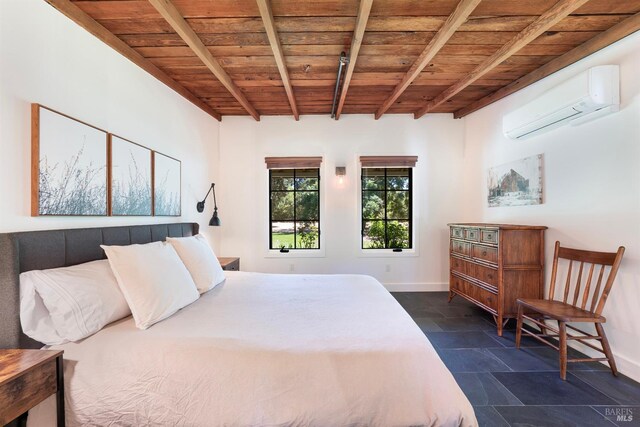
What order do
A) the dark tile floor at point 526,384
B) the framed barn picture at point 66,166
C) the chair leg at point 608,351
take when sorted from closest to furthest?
1. the framed barn picture at point 66,166
2. the dark tile floor at point 526,384
3. the chair leg at point 608,351

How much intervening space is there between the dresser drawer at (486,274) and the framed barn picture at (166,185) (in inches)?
135

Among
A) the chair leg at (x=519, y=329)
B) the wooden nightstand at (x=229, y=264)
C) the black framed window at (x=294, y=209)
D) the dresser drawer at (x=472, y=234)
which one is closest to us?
the chair leg at (x=519, y=329)

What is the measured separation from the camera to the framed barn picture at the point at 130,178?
77.4 inches

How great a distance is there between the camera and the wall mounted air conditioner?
1.98 metres

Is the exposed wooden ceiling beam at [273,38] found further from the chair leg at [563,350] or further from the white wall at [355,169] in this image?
the chair leg at [563,350]

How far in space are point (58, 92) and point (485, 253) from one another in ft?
12.5

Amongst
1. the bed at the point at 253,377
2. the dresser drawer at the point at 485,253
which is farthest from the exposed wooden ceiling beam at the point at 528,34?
the bed at the point at 253,377

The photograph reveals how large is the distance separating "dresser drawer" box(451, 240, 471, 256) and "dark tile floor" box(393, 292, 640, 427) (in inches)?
33.0

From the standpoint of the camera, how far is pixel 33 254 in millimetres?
1308

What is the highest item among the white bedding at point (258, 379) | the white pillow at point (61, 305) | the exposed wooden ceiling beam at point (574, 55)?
the exposed wooden ceiling beam at point (574, 55)

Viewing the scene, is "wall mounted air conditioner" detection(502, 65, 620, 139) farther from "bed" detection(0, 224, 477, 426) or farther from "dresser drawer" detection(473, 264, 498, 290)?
"bed" detection(0, 224, 477, 426)

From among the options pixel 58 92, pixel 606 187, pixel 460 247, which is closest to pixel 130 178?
pixel 58 92

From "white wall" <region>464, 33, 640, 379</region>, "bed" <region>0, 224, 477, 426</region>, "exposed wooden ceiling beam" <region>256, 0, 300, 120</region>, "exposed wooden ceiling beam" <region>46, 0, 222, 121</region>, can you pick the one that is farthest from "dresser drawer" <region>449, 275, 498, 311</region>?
"exposed wooden ceiling beam" <region>46, 0, 222, 121</region>

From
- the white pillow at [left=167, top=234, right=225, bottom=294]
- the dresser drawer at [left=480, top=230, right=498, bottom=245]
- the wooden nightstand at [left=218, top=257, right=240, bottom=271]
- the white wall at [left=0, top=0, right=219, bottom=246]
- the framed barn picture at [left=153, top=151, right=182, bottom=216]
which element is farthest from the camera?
the wooden nightstand at [left=218, top=257, right=240, bottom=271]
